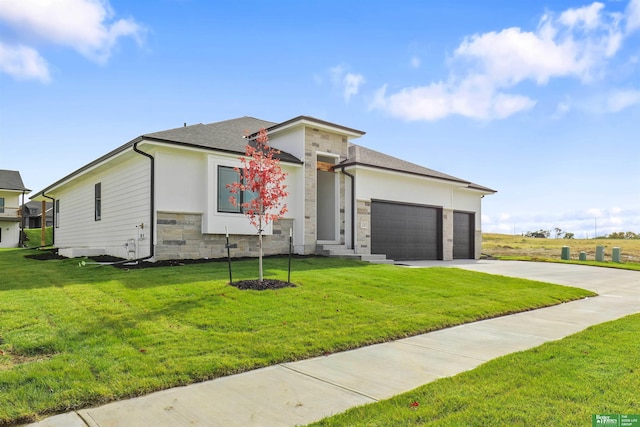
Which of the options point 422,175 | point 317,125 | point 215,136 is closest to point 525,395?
point 317,125

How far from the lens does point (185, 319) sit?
247 inches

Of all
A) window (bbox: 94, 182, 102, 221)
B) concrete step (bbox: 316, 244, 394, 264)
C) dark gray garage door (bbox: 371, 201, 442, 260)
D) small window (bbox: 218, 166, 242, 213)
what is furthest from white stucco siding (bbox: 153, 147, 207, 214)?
dark gray garage door (bbox: 371, 201, 442, 260)

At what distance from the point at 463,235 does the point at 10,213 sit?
36942mm

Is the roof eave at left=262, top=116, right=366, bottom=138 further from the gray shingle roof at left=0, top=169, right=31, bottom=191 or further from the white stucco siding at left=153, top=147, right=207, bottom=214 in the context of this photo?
the gray shingle roof at left=0, top=169, right=31, bottom=191

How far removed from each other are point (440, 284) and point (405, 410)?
7.53 metres

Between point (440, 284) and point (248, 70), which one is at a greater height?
point (248, 70)

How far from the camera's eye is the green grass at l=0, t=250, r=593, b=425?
4.07 m

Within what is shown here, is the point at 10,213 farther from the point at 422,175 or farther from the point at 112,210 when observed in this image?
the point at 422,175

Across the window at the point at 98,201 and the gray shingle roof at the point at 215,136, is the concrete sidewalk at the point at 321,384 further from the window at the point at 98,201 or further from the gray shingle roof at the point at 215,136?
the window at the point at 98,201

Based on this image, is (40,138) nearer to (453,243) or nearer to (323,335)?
(323,335)

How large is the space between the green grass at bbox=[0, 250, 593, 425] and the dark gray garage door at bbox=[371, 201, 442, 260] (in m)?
5.66

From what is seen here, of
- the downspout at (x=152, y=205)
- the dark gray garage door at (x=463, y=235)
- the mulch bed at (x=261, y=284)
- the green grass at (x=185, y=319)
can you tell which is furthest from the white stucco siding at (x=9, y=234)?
the mulch bed at (x=261, y=284)

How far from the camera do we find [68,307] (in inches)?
269

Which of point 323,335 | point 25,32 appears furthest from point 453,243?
point 25,32
